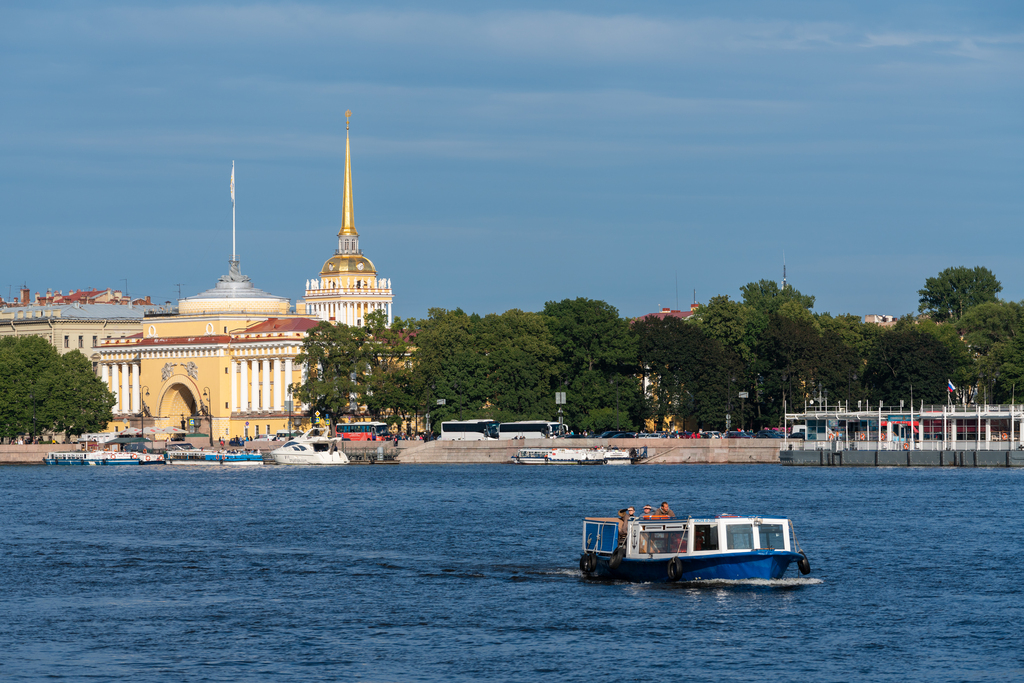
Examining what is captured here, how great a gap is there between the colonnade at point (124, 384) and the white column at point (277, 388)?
15801 millimetres

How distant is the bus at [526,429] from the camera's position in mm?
106312

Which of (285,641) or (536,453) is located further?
(536,453)

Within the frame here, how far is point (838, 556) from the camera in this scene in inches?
1769

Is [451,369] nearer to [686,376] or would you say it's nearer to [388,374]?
[388,374]

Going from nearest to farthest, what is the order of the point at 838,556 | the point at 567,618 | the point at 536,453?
1. the point at 567,618
2. the point at 838,556
3. the point at 536,453

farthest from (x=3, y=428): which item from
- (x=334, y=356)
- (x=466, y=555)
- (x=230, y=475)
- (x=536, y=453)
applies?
(x=466, y=555)

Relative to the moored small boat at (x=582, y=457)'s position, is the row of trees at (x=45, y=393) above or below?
above

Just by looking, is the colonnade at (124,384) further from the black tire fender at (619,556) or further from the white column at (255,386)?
the black tire fender at (619,556)

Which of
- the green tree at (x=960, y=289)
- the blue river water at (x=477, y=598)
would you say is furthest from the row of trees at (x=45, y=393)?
the green tree at (x=960, y=289)

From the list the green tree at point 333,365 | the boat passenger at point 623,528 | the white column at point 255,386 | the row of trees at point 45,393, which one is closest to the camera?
the boat passenger at point 623,528

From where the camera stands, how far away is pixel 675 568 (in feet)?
124

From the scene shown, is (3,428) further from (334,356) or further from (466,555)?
(466,555)

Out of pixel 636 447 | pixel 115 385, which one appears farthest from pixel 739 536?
pixel 115 385

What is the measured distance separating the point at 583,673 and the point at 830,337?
90.0 m
